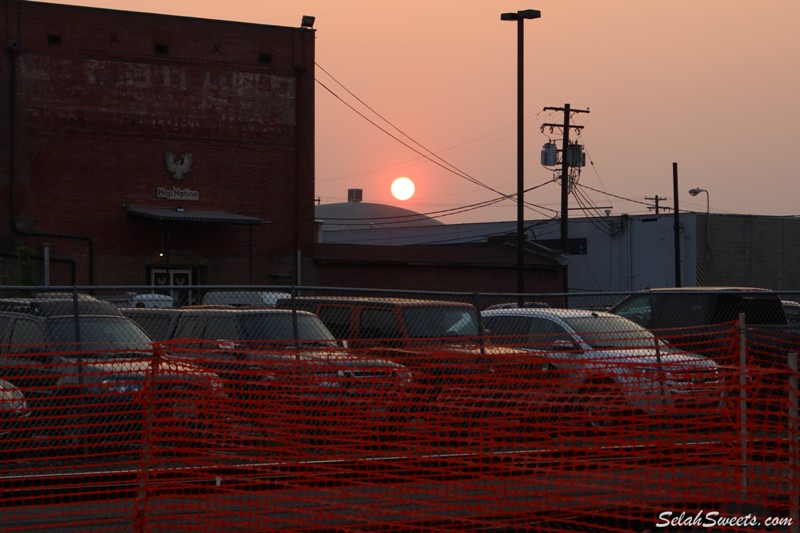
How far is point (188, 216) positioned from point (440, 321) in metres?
23.7

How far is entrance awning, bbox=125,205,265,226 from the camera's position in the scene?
1406 inches

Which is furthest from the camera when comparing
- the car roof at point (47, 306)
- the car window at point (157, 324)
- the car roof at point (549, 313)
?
the car roof at point (549, 313)

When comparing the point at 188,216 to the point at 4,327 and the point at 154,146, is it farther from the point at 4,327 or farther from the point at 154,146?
the point at 4,327

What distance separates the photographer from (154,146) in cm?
3747

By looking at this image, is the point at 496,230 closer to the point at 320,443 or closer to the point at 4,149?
the point at 4,149

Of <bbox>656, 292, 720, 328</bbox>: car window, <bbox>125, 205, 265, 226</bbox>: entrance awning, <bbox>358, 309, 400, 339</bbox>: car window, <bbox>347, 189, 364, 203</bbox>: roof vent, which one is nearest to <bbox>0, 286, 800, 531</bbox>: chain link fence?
<bbox>358, 309, 400, 339</bbox>: car window

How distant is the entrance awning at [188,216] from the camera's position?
117 ft

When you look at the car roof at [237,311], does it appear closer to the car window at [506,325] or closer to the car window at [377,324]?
the car window at [377,324]

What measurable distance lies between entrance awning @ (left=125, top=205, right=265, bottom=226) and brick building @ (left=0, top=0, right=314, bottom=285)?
0.07 m

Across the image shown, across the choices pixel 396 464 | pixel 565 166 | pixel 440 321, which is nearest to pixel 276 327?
pixel 440 321

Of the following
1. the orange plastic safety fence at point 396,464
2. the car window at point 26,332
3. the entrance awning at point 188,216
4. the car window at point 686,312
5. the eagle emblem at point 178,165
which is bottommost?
the orange plastic safety fence at point 396,464

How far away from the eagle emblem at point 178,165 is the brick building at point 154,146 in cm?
4

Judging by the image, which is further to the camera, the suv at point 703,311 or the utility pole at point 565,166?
the utility pole at point 565,166

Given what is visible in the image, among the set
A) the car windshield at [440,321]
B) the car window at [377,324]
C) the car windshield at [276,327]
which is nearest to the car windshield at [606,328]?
the car windshield at [440,321]
